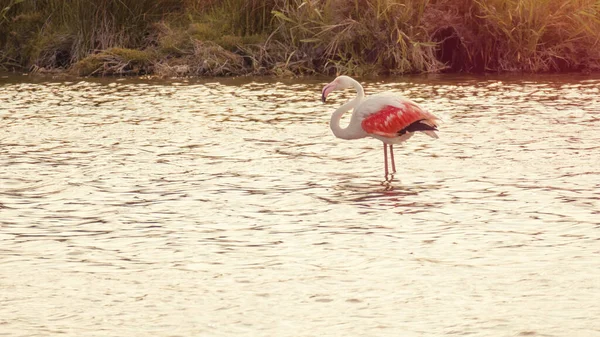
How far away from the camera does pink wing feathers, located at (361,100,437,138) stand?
30.5 feet

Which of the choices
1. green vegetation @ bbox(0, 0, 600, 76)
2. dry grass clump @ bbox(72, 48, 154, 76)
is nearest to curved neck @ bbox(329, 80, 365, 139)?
green vegetation @ bbox(0, 0, 600, 76)

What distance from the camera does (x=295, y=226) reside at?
7051 millimetres

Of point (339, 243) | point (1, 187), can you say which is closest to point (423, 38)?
point (1, 187)

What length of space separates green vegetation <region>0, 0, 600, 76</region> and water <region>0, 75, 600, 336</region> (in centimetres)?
477

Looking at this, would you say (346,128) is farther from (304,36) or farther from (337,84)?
(304,36)

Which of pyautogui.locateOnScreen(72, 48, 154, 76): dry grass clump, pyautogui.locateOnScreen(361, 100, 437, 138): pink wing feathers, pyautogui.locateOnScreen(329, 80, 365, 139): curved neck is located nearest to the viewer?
pyautogui.locateOnScreen(361, 100, 437, 138): pink wing feathers

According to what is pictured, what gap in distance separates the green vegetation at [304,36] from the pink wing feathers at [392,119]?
27.5 feet

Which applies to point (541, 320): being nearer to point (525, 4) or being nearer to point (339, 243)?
point (339, 243)

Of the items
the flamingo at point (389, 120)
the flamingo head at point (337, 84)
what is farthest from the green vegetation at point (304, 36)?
the flamingo at point (389, 120)

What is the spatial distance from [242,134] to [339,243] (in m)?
5.33

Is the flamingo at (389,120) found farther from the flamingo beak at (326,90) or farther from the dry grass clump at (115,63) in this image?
the dry grass clump at (115,63)

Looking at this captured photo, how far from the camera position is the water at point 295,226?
507 centimetres

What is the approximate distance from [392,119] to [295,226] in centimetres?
250

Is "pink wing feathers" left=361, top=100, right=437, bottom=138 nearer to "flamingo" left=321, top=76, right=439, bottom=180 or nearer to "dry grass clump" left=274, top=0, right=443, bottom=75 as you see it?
"flamingo" left=321, top=76, right=439, bottom=180
